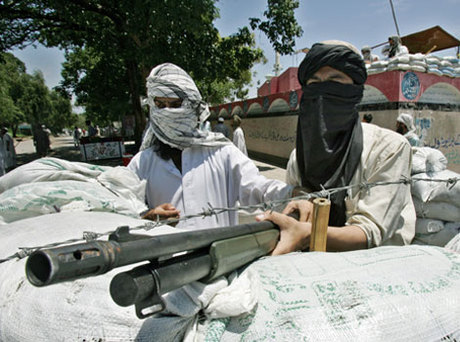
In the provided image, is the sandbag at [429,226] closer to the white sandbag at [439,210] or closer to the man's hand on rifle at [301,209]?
the white sandbag at [439,210]

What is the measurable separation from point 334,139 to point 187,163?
93cm

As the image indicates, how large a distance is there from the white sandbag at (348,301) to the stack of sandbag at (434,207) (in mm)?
679

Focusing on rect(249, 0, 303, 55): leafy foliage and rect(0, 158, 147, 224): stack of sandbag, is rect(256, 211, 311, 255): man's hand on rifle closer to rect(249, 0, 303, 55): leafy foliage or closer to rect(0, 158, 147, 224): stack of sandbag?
rect(0, 158, 147, 224): stack of sandbag

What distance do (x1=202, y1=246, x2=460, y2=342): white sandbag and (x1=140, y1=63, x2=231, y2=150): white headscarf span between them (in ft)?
3.45

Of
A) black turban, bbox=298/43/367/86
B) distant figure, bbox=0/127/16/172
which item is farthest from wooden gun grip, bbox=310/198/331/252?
distant figure, bbox=0/127/16/172

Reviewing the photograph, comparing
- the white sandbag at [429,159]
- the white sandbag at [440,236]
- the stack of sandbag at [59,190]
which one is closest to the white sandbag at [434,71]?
the white sandbag at [429,159]

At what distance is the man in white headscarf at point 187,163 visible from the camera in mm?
1815

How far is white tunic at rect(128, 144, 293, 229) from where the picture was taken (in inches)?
73.4

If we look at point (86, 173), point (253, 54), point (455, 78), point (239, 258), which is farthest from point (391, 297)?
point (253, 54)

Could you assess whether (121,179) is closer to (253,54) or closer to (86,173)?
(86,173)

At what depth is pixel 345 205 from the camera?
1496 mm

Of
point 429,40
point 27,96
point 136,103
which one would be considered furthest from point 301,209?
point 27,96

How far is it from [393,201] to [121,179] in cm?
135

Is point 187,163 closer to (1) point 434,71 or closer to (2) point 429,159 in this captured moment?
(2) point 429,159
